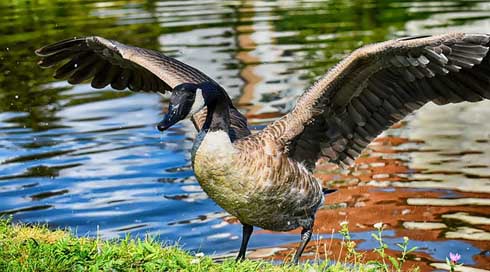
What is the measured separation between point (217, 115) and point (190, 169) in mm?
6122

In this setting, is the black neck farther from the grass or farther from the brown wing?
the brown wing

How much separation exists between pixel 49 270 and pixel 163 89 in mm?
3156

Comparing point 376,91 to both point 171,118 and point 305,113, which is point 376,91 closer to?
point 305,113

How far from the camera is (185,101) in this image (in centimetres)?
682

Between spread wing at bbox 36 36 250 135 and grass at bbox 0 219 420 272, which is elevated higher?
spread wing at bbox 36 36 250 135

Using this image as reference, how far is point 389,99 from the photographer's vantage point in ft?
26.6

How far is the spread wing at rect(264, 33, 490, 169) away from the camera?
698 centimetres

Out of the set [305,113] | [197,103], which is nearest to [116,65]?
[305,113]

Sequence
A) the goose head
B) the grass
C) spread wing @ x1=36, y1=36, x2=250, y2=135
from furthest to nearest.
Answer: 1. spread wing @ x1=36, y1=36, x2=250, y2=135
2. the goose head
3. the grass

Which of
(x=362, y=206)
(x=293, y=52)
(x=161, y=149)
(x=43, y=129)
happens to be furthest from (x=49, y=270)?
(x=293, y=52)

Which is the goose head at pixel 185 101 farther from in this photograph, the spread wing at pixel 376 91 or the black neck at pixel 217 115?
the spread wing at pixel 376 91

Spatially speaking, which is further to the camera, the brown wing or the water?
the water

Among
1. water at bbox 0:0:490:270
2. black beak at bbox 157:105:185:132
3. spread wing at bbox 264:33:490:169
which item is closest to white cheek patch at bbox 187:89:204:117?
black beak at bbox 157:105:185:132

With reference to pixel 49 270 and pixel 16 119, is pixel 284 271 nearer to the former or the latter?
pixel 49 270
